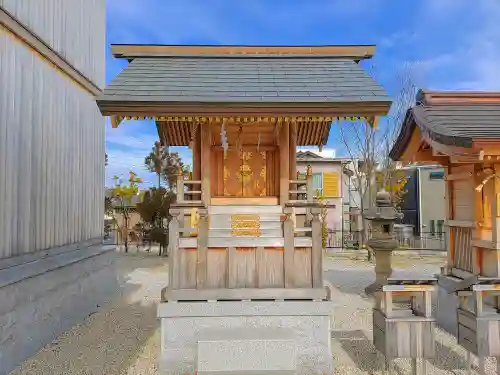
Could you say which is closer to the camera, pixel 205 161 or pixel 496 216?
pixel 496 216

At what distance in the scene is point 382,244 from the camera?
11891mm

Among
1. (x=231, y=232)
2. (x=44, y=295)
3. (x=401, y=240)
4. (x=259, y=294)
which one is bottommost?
(x=401, y=240)

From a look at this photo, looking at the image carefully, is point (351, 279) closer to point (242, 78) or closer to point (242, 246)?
point (242, 246)

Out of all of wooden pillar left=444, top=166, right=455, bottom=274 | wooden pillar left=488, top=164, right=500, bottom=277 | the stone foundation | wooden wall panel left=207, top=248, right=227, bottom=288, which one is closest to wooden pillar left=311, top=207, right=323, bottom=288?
wooden wall panel left=207, top=248, right=227, bottom=288

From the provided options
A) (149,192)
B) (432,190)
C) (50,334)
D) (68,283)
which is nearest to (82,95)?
(68,283)

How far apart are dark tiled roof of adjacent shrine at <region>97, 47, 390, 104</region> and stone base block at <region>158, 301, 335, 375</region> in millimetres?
3841

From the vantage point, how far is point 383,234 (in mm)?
12109

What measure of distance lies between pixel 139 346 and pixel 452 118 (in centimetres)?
962

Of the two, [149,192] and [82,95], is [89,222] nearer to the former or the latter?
[82,95]

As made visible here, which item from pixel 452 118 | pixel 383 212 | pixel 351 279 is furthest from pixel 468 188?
pixel 351 279

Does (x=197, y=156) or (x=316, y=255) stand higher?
(x=197, y=156)

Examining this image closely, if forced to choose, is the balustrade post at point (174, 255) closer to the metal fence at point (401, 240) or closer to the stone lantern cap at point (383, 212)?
the stone lantern cap at point (383, 212)

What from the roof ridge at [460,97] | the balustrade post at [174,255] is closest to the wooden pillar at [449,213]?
the roof ridge at [460,97]

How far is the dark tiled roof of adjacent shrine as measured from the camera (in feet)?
23.4
